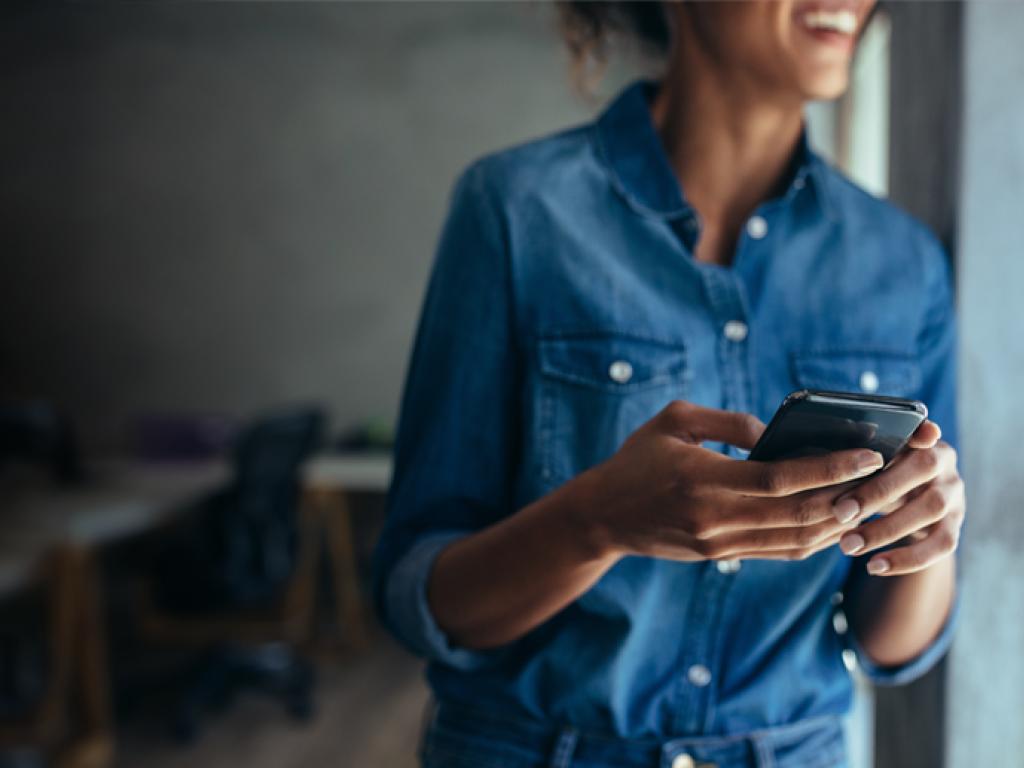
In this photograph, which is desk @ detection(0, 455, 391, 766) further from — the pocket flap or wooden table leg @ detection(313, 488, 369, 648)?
the pocket flap

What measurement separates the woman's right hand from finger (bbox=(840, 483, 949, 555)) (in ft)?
0.07

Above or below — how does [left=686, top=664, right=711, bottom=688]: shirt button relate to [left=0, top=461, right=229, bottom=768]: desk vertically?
above

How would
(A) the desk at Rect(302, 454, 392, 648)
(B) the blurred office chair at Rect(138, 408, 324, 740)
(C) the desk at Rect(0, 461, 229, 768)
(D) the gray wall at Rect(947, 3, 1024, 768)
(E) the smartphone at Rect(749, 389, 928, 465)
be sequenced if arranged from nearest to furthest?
(E) the smartphone at Rect(749, 389, 928, 465), (D) the gray wall at Rect(947, 3, 1024, 768), (C) the desk at Rect(0, 461, 229, 768), (B) the blurred office chair at Rect(138, 408, 324, 740), (A) the desk at Rect(302, 454, 392, 648)

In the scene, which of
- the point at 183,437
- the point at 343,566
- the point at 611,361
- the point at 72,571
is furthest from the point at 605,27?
the point at 183,437

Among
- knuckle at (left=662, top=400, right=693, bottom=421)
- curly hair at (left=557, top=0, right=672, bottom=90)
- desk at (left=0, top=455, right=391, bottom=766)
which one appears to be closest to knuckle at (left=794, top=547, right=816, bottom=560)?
knuckle at (left=662, top=400, right=693, bottom=421)

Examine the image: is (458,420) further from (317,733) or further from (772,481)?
(317,733)

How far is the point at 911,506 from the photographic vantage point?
0.55 m

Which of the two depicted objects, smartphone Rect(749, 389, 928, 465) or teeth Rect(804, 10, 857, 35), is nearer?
smartphone Rect(749, 389, 928, 465)

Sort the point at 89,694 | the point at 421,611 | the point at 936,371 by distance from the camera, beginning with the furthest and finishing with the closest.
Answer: the point at 89,694
the point at 936,371
the point at 421,611

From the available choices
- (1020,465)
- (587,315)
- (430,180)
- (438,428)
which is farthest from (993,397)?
(430,180)

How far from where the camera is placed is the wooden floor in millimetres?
2877

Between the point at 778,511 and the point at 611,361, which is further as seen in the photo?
the point at 611,361

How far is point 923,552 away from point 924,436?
14cm

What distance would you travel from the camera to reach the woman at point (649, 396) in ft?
2.28
